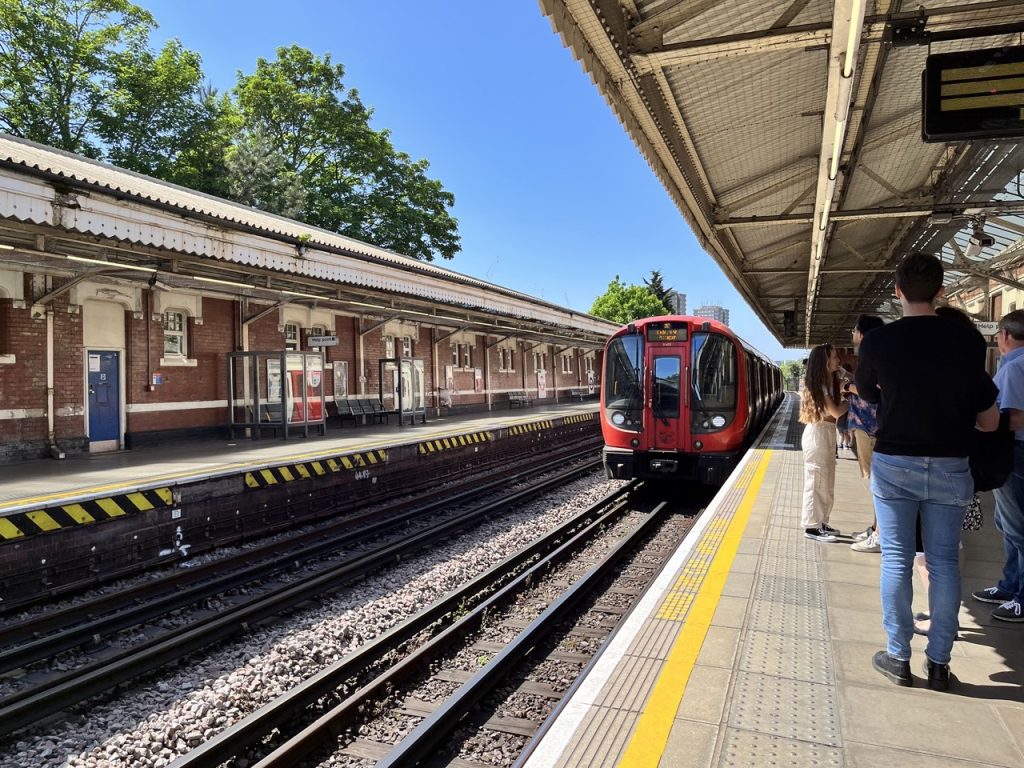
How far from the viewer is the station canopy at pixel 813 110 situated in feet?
13.9

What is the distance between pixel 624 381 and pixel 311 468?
17.2 feet

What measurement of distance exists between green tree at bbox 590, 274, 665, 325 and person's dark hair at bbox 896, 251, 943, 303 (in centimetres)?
5989

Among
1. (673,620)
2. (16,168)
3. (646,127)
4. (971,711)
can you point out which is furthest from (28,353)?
(971,711)

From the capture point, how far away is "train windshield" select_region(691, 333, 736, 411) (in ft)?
32.5

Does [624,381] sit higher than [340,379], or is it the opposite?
[340,379]

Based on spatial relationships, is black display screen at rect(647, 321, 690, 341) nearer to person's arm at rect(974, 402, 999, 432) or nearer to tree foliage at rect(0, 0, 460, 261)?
person's arm at rect(974, 402, 999, 432)

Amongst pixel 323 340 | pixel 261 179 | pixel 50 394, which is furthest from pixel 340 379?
pixel 261 179

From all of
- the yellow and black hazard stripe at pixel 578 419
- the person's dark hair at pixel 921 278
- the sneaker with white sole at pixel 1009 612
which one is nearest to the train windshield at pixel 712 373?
the sneaker with white sole at pixel 1009 612

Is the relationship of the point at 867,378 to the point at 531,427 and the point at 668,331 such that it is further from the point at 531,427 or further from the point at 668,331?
the point at 531,427

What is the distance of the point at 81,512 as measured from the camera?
6977mm

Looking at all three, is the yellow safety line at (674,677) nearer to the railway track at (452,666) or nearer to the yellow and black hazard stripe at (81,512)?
the railway track at (452,666)

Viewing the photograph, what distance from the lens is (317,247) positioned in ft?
40.3

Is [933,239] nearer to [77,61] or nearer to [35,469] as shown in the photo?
[35,469]

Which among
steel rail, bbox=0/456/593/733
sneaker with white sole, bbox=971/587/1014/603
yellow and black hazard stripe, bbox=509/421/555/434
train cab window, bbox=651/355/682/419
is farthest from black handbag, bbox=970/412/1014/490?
yellow and black hazard stripe, bbox=509/421/555/434
